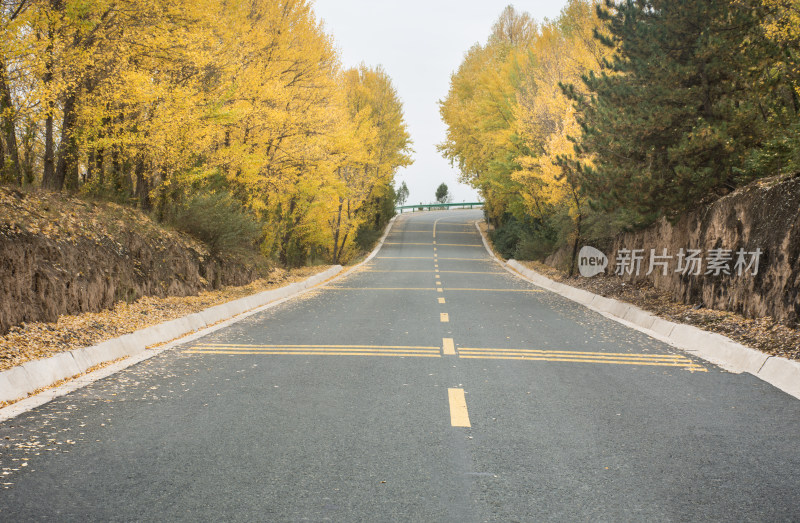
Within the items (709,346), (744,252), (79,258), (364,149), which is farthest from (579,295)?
(364,149)

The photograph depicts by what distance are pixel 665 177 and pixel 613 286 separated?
5570mm

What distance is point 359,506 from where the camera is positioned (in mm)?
3650

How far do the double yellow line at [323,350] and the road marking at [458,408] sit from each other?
2.15 meters

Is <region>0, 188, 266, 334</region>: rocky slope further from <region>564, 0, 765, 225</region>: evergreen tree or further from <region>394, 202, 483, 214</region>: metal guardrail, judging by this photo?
<region>394, 202, 483, 214</region>: metal guardrail

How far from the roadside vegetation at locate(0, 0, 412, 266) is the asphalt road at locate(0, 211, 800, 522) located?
5.98m

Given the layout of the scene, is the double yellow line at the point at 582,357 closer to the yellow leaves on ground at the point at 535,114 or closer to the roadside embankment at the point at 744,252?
the roadside embankment at the point at 744,252

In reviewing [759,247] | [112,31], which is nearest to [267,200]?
[112,31]

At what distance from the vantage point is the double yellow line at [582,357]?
8414 mm

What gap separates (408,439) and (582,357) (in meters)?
4.72

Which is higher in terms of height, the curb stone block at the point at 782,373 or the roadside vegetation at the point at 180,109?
the roadside vegetation at the point at 180,109

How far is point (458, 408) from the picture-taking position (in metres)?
5.84

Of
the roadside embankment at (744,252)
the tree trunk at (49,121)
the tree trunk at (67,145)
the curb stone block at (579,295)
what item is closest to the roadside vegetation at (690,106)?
the roadside embankment at (744,252)

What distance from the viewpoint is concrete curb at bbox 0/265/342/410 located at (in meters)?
6.04

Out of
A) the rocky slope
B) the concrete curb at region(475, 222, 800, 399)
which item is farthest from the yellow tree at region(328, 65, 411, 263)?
the concrete curb at region(475, 222, 800, 399)
